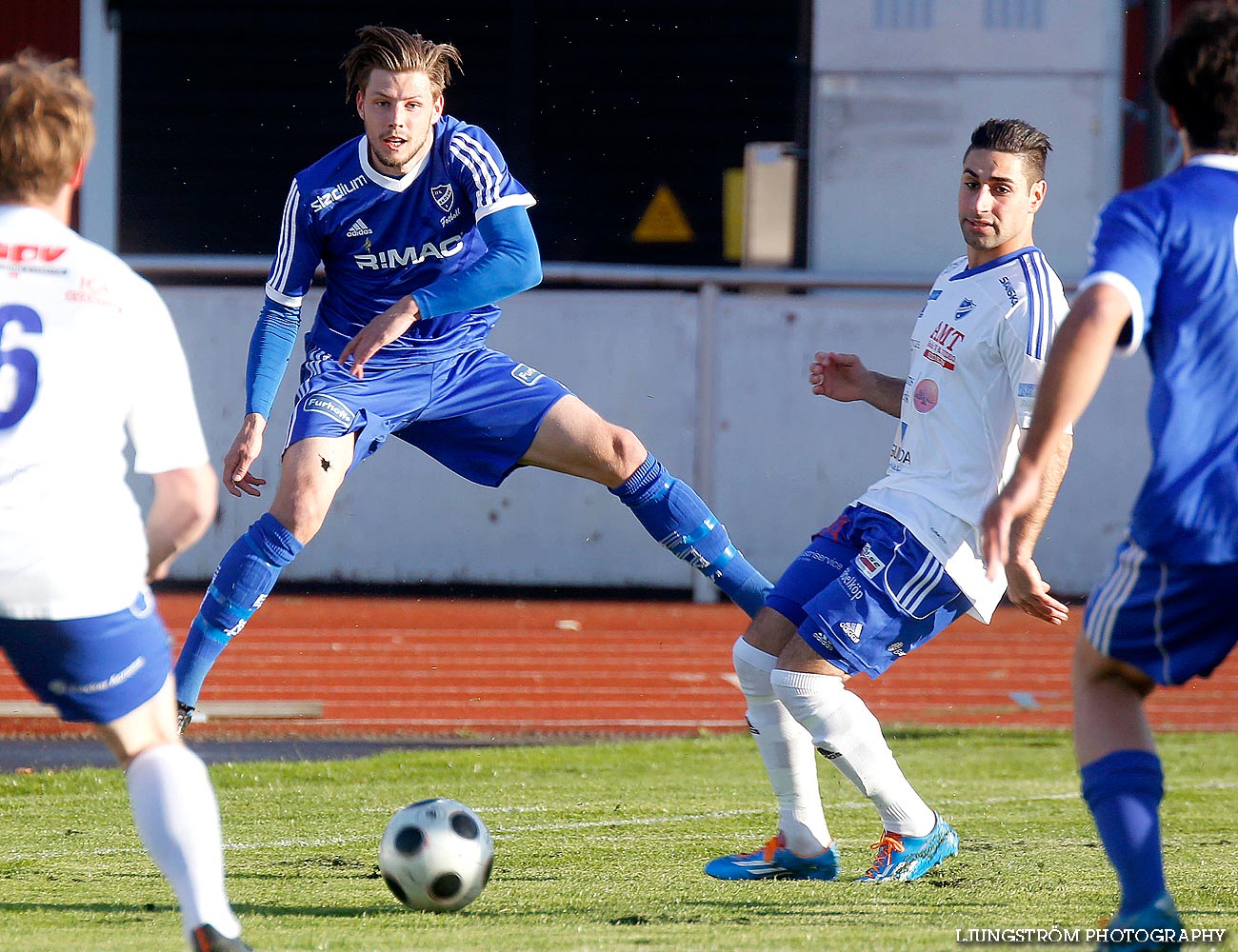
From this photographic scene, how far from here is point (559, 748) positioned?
23.8 feet

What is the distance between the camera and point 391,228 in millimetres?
5430

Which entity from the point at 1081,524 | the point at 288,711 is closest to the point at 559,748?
the point at 288,711

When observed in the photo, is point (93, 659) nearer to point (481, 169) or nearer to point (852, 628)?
point (852, 628)

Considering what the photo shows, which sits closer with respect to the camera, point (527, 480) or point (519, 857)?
point (519, 857)

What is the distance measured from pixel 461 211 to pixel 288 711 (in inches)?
132

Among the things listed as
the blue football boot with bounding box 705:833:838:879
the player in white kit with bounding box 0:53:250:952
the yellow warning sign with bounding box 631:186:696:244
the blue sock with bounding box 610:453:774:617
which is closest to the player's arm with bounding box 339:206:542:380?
the blue sock with bounding box 610:453:774:617

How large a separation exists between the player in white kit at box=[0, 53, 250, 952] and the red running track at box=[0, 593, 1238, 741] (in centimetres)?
487

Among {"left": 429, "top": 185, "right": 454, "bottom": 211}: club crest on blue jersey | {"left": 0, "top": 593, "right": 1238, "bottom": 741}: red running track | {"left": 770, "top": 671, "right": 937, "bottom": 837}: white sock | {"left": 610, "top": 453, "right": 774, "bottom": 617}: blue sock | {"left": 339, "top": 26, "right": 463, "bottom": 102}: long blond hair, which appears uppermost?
{"left": 339, "top": 26, "right": 463, "bottom": 102}: long blond hair

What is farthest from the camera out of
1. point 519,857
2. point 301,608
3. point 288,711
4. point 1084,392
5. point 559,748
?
point 301,608

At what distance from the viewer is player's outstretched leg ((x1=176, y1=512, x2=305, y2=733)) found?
16.8 feet

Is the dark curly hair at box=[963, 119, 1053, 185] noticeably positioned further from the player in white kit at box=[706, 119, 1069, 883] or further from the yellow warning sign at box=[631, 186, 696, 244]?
the yellow warning sign at box=[631, 186, 696, 244]

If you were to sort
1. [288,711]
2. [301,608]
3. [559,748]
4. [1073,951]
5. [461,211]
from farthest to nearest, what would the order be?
[301,608] → [288,711] → [559,748] → [461,211] → [1073,951]

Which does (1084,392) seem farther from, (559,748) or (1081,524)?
(1081,524)

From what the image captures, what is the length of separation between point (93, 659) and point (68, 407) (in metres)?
0.43
